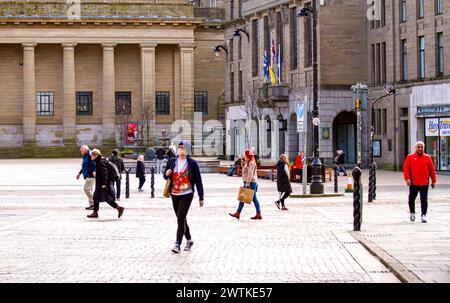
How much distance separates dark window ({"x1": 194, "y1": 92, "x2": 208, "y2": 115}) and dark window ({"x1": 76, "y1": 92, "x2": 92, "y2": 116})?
921 centimetres

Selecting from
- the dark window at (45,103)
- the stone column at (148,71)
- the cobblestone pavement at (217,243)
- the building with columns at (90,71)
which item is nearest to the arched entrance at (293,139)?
the building with columns at (90,71)

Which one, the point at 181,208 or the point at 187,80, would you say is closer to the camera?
the point at 181,208

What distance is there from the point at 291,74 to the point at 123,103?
32.1 meters

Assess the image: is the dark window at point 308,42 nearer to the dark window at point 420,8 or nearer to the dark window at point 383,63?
the dark window at point 383,63

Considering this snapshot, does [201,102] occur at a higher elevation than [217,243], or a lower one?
higher

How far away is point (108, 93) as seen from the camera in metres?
106

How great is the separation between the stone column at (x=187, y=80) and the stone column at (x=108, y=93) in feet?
19.1

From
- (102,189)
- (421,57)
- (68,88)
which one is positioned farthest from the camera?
(68,88)

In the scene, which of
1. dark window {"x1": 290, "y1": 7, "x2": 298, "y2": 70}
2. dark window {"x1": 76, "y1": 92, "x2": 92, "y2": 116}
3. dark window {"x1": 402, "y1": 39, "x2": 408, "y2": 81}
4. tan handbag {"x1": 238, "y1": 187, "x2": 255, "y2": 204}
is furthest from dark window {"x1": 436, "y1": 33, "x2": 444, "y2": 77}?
dark window {"x1": 76, "y1": 92, "x2": 92, "y2": 116}

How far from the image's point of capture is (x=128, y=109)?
106500 millimetres

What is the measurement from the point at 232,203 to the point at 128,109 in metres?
69.4

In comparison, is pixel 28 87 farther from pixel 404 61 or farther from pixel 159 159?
pixel 404 61

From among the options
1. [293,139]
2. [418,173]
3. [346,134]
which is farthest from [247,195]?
[293,139]
